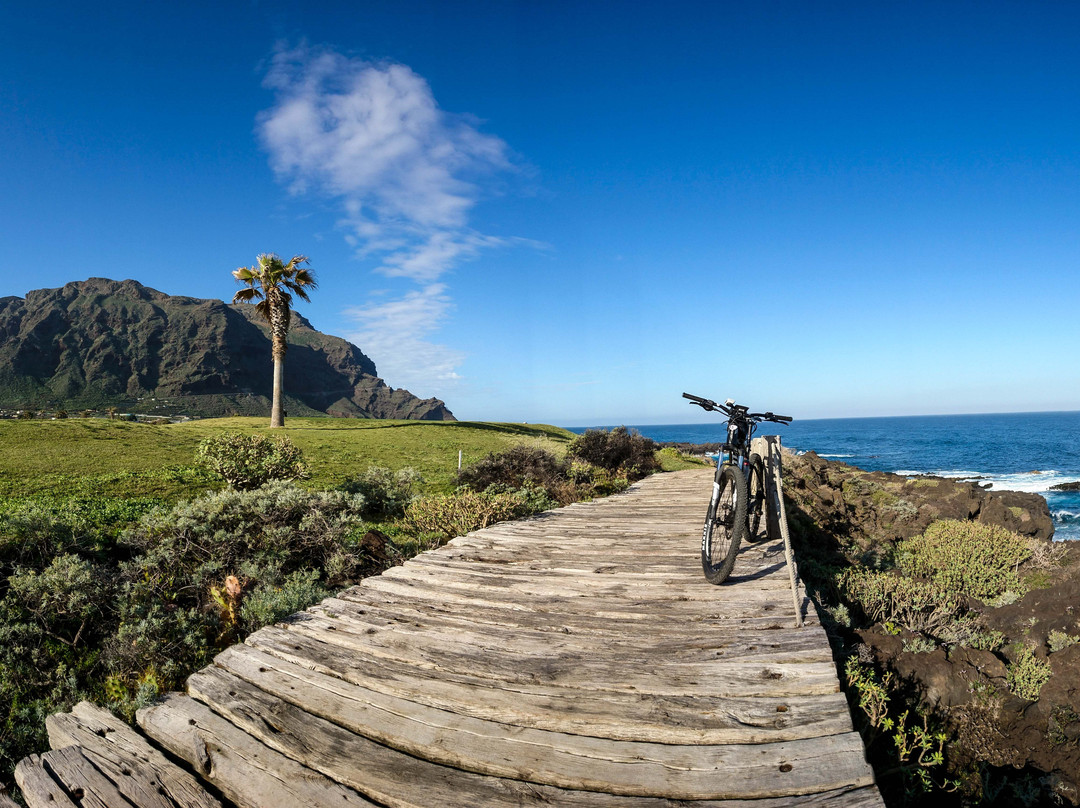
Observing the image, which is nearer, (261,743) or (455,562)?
(261,743)

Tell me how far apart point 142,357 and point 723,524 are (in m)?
182

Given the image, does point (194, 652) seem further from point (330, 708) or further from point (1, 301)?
point (1, 301)

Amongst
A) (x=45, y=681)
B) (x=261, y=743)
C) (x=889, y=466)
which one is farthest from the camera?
(x=889, y=466)

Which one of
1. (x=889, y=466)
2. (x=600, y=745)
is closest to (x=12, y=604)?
(x=600, y=745)

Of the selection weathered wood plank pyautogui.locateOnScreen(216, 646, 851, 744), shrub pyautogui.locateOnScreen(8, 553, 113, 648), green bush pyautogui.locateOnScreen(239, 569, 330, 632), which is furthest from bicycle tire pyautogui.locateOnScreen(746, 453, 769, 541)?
shrub pyautogui.locateOnScreen(8, 553, 113, 648)

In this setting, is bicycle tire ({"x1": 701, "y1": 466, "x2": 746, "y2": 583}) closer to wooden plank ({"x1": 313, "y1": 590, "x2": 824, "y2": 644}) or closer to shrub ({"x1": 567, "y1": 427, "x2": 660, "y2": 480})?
wooden plank ({"x1": 313, "y1": 590, "x2": 824, "y2": 644})

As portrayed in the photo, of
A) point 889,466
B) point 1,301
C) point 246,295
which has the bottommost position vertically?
point 889,466

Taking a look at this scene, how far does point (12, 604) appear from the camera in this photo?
5.83 m

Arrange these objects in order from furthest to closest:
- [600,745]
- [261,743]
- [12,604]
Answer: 1. [12,604]
2. [261,743]
3. [600,745]

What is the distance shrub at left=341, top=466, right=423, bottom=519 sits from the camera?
474 inches

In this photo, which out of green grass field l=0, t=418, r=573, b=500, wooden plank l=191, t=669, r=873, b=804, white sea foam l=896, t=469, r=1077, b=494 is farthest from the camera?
white sea foam l=896, t=469, r=1077, b=494

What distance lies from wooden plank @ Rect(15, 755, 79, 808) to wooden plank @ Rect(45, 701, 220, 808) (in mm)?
183

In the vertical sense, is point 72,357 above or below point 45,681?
above

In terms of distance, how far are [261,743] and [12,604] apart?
489 centimetres
